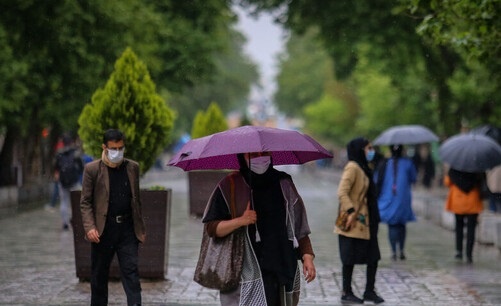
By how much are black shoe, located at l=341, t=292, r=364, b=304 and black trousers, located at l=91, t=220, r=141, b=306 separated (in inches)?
105

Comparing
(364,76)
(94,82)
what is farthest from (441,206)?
(364,76)

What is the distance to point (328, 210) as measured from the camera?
28.8m

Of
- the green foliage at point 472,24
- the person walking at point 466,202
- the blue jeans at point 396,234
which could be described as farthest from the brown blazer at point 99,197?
the person walking at point 466,202

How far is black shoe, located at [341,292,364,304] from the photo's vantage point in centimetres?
1105

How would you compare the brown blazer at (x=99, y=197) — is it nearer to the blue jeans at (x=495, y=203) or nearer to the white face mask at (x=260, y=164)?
the white face mask at (x=260, y=164)

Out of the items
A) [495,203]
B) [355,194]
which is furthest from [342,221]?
[495,203]

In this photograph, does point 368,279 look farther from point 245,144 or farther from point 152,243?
point 245,144

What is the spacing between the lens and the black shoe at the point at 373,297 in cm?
1104

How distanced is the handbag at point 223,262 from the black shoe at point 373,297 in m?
4.44

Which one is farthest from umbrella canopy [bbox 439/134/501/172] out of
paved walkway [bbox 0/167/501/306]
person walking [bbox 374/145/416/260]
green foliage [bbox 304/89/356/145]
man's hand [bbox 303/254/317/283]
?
green foliage [bbox 304/89/356/145]

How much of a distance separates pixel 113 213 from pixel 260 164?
8.39ft

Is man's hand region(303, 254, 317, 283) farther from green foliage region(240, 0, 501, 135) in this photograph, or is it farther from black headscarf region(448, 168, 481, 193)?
green foliage region(240, 0, 501, 135)

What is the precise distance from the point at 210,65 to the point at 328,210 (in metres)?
9.88

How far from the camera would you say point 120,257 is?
9.30 meters
